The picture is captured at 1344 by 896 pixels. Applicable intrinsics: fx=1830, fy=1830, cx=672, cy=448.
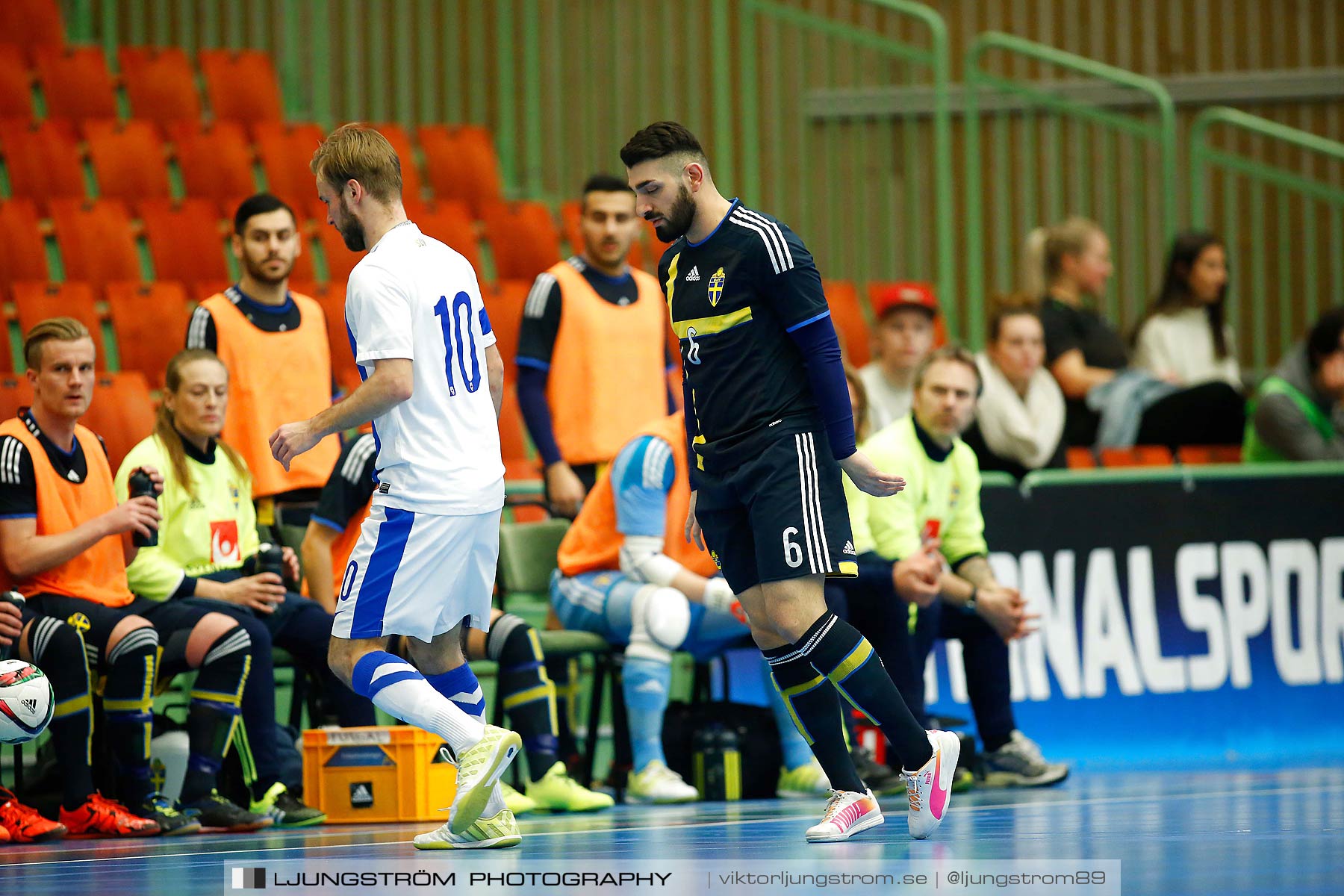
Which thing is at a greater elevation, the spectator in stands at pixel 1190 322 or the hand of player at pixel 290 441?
the spectator in stands at pixel 1190 322

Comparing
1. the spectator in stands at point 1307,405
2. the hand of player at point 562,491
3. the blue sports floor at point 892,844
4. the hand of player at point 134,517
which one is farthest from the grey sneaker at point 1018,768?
the hand of player at point 134,517

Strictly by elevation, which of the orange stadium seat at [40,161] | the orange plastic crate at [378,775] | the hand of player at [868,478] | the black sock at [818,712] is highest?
the orange stadium seat at [40,161]

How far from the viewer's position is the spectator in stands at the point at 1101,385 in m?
8.77

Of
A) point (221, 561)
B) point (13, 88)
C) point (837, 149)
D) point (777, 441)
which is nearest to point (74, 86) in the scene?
point (13, 88)

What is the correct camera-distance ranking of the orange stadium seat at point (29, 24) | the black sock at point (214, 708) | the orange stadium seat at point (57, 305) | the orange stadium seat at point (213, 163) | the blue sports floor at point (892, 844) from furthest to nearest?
the orange stadium seat at point (29, 24) → the orange stadium seat at point (213, 163) → the orange stadium seat at point (57, 305) → the black sock at point (214, 708) → the blue sports floor at point (892, 844)

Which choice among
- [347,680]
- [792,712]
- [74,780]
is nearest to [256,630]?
[74,780]

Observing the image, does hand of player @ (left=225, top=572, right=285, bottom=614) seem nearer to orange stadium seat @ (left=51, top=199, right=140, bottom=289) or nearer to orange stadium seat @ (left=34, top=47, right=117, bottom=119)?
orange stadium seat @ (left=51, top=199, right=140, bottom=289)

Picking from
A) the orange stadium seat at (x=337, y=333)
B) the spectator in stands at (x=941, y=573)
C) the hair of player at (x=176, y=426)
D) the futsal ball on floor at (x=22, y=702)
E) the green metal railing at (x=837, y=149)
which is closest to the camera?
the futsal ball on floor at (x=22, y=702)

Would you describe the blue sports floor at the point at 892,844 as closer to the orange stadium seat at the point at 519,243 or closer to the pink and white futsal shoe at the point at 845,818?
the pink and white futsal shoe at the point at 845,818

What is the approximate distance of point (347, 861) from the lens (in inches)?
172

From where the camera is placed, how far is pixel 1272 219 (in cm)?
1215

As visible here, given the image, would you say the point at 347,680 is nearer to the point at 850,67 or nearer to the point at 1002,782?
the point at 1002,782

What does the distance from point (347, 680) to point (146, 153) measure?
18.4 ft

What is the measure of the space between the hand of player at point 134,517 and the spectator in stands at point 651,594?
163 centimetres
